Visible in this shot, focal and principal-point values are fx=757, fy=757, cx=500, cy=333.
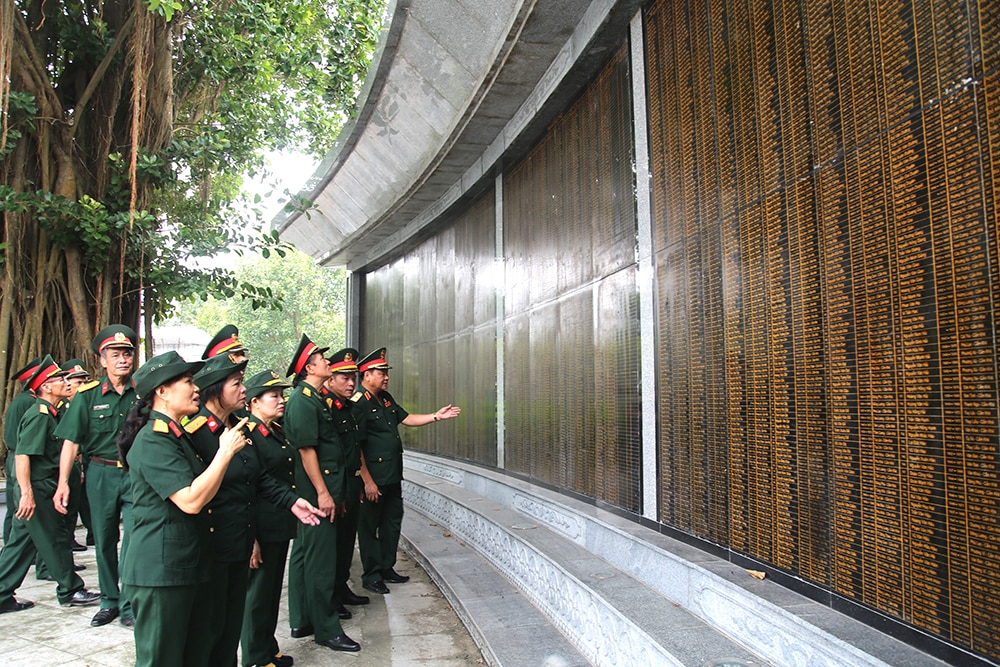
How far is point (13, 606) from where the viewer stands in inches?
201

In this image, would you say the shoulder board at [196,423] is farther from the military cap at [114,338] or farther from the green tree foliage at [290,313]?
the green tree foliage at [290,313]

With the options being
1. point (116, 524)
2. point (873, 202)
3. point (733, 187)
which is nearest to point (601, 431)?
point (733, 187)

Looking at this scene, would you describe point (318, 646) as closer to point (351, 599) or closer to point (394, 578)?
point (351, 599)

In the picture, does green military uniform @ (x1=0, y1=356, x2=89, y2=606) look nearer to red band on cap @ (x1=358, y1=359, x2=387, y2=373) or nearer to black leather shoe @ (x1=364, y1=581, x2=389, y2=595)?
black leather shoe @ (x1=364, y1=581, x2=389, y2=595)

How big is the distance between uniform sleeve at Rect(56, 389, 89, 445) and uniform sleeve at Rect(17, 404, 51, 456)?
0.92ft

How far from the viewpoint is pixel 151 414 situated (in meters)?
2.84

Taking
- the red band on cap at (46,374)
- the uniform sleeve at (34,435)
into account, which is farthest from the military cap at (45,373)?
the uniform sleeve at (34,435)

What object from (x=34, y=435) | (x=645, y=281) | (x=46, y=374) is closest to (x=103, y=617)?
(x=34, y=435)

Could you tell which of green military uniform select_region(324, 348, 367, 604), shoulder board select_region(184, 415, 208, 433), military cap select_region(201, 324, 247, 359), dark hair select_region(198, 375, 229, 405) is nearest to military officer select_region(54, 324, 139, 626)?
green military uniform select_region(324, 348, 367, 604)

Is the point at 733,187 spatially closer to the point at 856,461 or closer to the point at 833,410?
the point at 833,410

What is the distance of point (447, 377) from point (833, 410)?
6459 mm

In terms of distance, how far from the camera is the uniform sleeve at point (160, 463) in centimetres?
271

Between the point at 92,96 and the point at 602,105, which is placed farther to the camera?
the point at 92,96

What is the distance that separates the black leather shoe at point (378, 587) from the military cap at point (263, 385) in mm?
2241
